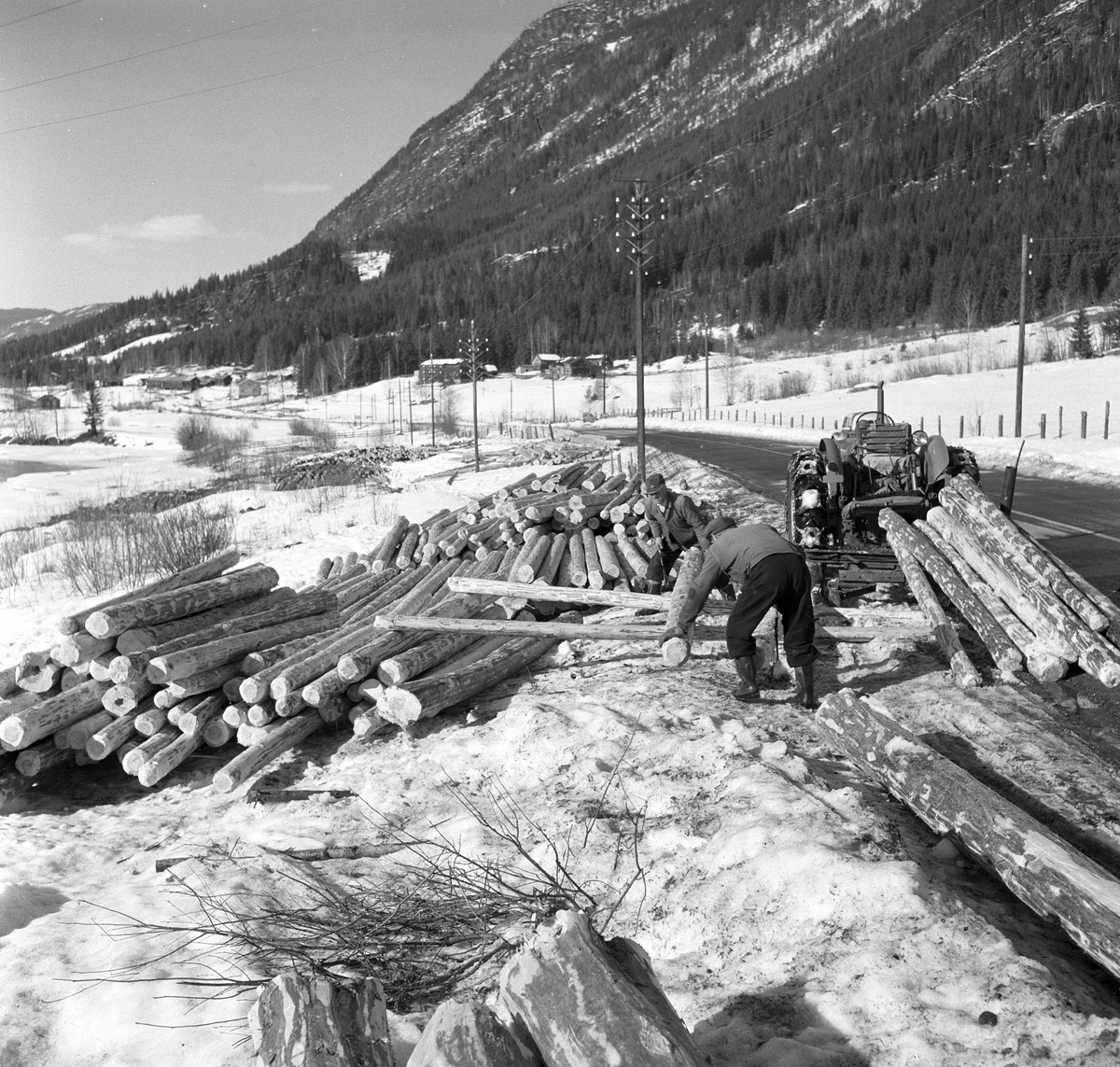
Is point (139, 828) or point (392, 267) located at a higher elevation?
point (392, 267)

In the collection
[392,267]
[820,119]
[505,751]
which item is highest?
[820,119]

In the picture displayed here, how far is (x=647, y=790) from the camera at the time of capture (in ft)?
17.9

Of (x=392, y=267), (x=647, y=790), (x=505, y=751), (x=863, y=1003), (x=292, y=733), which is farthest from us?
(x=392, y=267)

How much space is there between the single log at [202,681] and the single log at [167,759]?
0.35 meters

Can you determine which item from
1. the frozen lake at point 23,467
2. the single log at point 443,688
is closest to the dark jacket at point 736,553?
the single log at point 443,688

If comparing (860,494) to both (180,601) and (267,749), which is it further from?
(180,601)

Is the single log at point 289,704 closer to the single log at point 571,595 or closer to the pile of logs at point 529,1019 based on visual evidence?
the single log at point 571,595

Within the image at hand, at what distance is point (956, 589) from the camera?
820cm

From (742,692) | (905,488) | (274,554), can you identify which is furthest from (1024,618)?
(274,554)

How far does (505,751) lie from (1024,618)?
4.42m

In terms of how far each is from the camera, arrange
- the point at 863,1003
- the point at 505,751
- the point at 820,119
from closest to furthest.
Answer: the point at 863,1003 → the point at 505,751 → the point at 820,119

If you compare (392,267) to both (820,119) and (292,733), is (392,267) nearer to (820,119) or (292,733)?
(820,119)

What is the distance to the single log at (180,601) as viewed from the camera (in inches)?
293

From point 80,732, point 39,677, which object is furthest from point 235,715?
point 39,677
